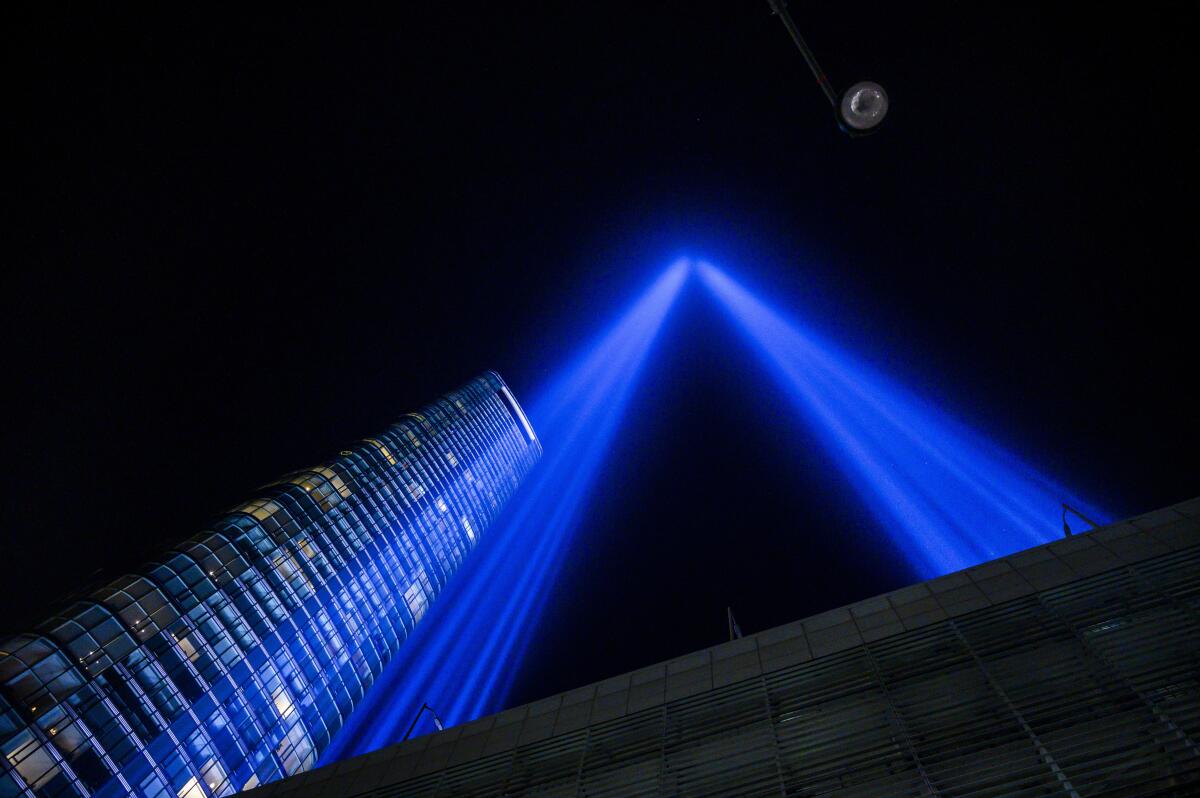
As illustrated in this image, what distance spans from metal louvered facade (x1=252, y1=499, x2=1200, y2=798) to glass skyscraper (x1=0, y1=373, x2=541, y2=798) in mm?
32869

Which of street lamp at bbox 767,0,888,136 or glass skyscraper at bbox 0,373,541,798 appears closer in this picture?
street lamp at bbox 767,0,888,136

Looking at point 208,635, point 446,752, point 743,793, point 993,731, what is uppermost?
point 993,731

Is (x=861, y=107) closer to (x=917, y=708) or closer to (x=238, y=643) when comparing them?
(x=917, y=708)

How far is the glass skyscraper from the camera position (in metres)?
38.6

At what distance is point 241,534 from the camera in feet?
199

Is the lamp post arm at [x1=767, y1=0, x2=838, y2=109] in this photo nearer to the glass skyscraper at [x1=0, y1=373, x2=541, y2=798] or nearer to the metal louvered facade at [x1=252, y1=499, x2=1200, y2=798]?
the metal louvered facade at [x1=252, y1=499, x2=1200, y2=798]

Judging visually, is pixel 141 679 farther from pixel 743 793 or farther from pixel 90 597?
pixel 743 793

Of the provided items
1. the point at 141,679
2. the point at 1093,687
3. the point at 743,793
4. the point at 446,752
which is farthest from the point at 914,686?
the point at 141,679

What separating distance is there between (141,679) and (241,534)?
1775cm

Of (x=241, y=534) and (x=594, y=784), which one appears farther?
(x=241, y=534)

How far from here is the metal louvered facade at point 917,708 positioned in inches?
368

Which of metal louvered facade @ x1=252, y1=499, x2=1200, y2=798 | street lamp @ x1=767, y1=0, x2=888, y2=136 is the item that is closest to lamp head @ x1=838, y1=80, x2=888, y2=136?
street lamp @ x1=767, y1=0, x2=888, y2=136

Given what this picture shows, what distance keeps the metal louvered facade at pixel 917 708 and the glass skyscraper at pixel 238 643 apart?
32.9 metres

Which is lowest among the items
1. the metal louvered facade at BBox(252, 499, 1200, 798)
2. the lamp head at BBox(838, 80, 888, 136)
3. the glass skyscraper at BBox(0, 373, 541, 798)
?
the glass skyscraper at BBox(0, 373, 541, 798)
